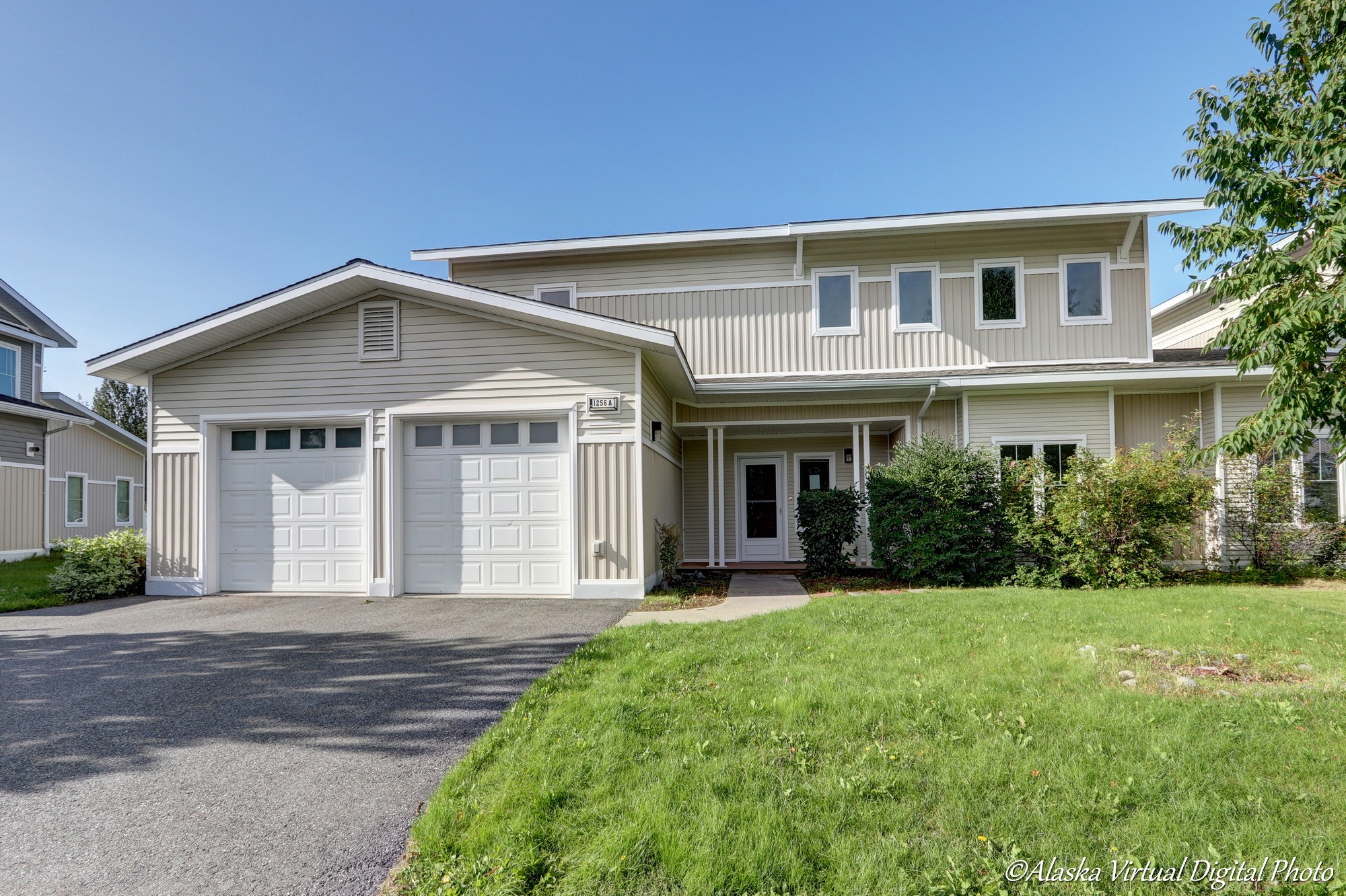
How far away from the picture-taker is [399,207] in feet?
50.6

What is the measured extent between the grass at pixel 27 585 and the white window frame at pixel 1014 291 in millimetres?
15366

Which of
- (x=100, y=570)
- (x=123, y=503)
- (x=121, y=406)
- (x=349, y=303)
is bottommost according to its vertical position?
(x=100, y=570)

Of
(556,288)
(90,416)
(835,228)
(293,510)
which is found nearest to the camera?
(293,510)

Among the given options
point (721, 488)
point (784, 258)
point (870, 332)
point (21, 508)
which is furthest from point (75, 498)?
point (870, 332)

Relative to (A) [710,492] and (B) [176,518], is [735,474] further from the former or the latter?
(B) [176,518]

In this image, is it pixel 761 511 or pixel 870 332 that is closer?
pixel 870 332

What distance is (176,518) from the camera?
368 inches

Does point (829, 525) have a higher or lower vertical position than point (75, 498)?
lower

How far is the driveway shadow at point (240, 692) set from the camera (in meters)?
3.55

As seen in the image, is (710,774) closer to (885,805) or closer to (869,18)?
(885,805)

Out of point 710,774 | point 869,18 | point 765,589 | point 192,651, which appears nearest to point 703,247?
point 869,18

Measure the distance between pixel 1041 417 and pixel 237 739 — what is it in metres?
11.8

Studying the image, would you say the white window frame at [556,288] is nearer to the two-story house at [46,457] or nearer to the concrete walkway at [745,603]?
the concrete walkway at [745,603]

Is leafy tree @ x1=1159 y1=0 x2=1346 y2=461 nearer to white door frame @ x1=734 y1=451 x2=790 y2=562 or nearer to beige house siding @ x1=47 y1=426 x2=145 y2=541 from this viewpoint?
white door frame @ x1=734 y1=451 x2=790 y2=562
